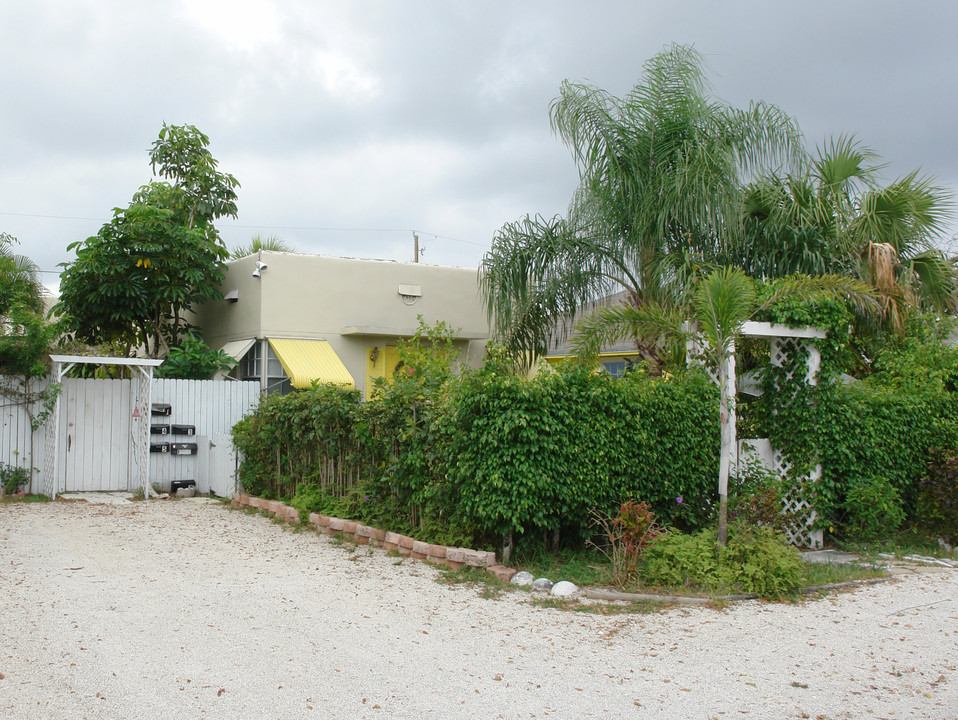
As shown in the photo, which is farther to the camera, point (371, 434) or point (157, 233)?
point (157, 233)

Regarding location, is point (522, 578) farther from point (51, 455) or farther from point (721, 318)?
point (51, 455)

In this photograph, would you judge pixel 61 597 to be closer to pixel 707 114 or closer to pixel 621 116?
pixel 621 116

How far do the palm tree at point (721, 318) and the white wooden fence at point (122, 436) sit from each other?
700cm

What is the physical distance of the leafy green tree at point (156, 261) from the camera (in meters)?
15.6

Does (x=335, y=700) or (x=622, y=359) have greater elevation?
(x=622, y=359)

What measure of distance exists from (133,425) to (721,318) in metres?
10.4

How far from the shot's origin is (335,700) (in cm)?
483

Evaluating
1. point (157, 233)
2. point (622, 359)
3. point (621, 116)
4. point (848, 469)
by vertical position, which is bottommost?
point (848, 469)

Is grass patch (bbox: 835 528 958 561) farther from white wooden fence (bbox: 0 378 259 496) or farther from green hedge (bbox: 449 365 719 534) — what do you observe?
white wooden fence (bbox: 0 378 259 496)

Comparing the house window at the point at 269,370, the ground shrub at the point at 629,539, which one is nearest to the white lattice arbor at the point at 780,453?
the ground shrub at the point at 629,539

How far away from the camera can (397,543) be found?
912cm

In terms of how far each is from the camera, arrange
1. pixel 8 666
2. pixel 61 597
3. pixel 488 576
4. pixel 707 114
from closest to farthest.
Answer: pixel 8 666 < pixel 61 597 < pixel 488 576 < pixel 707 114

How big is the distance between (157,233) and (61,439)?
4.46 meters

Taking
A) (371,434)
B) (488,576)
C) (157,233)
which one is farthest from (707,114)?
(157,233)
